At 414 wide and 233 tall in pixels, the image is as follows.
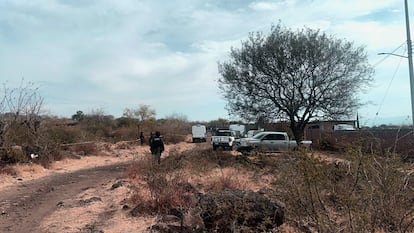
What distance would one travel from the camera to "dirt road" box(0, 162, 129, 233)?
1088 centimetres

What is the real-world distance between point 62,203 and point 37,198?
1623 mm

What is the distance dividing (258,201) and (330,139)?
23399mm

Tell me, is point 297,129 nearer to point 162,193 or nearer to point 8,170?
point 8,170

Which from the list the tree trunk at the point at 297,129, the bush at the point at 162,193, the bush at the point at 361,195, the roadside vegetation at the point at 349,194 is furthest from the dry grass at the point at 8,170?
the tree trunk at the point at 297,129

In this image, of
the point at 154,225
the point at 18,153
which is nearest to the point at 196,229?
the point at 154,225

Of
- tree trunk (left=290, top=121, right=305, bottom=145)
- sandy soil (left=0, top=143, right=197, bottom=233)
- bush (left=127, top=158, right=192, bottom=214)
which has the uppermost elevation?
tree trunk (left=290, top=121, right=305, bottom=145)

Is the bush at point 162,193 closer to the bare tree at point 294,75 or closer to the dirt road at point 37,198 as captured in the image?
the dirt road at point 37,198

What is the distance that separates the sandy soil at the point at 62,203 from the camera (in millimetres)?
10312

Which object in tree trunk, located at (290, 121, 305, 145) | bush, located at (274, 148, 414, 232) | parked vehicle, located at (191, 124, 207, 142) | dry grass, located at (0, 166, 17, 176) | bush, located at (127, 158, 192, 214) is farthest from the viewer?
parked vehicle, located at (191, 124, 207, 142)

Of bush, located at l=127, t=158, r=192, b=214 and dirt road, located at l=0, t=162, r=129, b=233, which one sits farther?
bush, located at l=127, t=158, r=192, b=214

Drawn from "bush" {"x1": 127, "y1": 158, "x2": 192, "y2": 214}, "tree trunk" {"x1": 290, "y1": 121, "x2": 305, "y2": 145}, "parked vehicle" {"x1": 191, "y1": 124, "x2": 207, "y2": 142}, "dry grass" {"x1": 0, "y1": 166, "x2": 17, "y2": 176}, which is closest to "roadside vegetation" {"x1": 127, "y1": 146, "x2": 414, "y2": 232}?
"bush" {"x1": 127, "y1": 158, "x2": 192, "y2": 214}

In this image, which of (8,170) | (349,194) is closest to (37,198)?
(8,170)

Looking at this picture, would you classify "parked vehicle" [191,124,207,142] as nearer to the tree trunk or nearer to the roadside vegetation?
the tree trunk

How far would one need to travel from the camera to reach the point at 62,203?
44.0 feet
